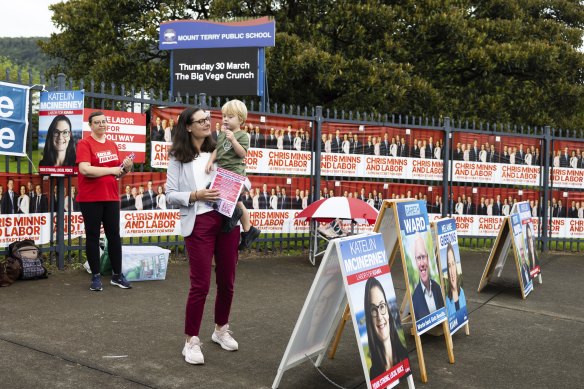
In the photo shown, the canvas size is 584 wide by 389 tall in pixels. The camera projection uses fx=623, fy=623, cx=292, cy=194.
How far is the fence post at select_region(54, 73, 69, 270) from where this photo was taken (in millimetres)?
7859

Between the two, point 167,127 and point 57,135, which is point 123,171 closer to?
point 57,135

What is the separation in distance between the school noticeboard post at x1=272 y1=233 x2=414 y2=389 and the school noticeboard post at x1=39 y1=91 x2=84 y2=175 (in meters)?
4.38

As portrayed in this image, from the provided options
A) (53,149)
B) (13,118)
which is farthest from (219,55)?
(13,118)

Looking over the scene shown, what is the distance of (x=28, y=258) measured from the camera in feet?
24.2

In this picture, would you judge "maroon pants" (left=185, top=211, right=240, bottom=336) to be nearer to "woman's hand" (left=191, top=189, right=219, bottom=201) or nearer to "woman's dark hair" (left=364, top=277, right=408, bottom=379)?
"woman's hand" (left=191, top=189, right=219, bottom=201)

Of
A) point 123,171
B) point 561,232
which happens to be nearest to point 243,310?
point 123,171

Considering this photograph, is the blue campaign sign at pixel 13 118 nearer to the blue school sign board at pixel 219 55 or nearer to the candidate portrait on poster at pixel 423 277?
the blue school sign board at pixel 219 55

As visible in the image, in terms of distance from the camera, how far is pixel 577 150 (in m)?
12.3

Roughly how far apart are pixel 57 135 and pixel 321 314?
4.70 m

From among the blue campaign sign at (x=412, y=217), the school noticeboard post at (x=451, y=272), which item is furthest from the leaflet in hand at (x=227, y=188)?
the school noticeboard post at (x=451, y=272)

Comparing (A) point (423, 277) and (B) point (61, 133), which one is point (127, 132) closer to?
(B) point (61, 133)

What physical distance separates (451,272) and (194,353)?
243 cm

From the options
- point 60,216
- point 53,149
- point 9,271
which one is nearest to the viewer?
point 9,271

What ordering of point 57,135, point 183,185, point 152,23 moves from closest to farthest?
point 183,185 < point 57,135 < point 152,23
